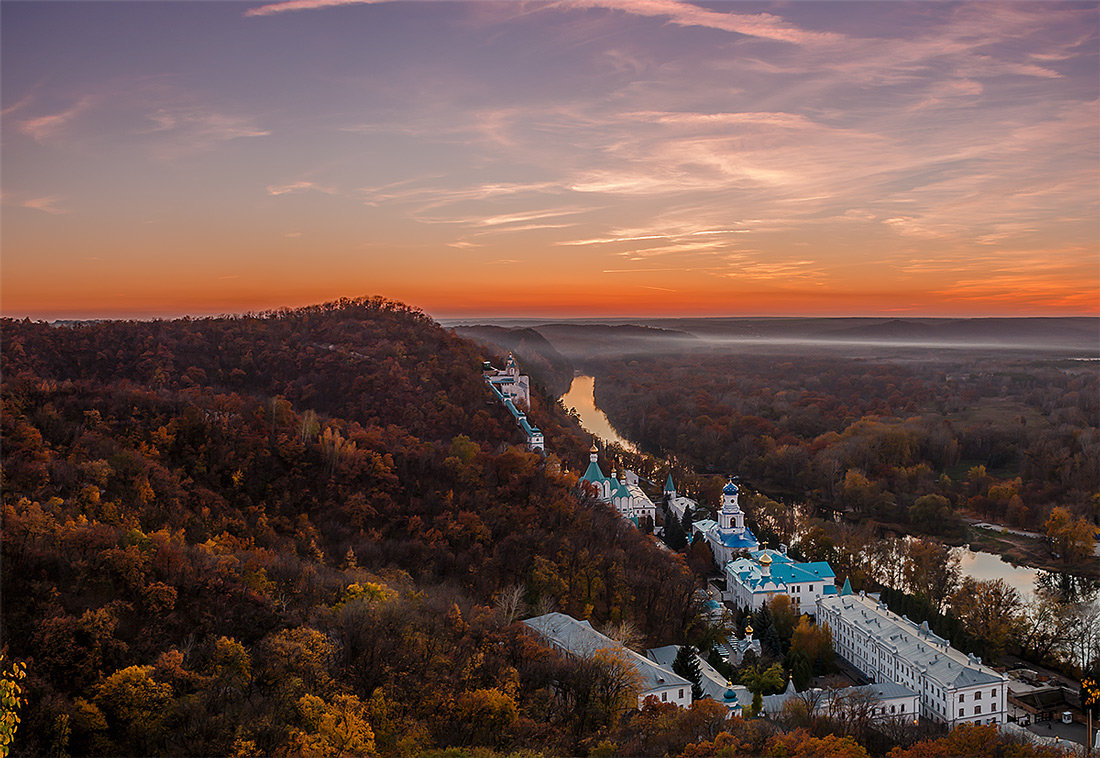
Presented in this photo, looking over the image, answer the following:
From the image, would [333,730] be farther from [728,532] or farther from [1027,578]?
[1027,578]

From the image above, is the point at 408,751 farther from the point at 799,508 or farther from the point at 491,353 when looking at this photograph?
the point at 491,353

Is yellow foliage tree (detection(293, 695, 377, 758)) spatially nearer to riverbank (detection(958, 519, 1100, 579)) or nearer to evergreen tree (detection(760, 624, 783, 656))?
evergreen tree (detection(760, 624, 783, 656))

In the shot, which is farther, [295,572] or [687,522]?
[687,522]

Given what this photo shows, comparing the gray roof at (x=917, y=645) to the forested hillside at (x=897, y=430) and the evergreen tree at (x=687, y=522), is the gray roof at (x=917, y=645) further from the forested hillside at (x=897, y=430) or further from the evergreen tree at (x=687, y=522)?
the forested hillside at (x=897, y=430)

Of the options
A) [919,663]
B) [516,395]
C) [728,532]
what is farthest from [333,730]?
[516,395]

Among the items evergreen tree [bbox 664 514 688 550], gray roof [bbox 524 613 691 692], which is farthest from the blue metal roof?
gray roof [bbox 524 613 691 692]
